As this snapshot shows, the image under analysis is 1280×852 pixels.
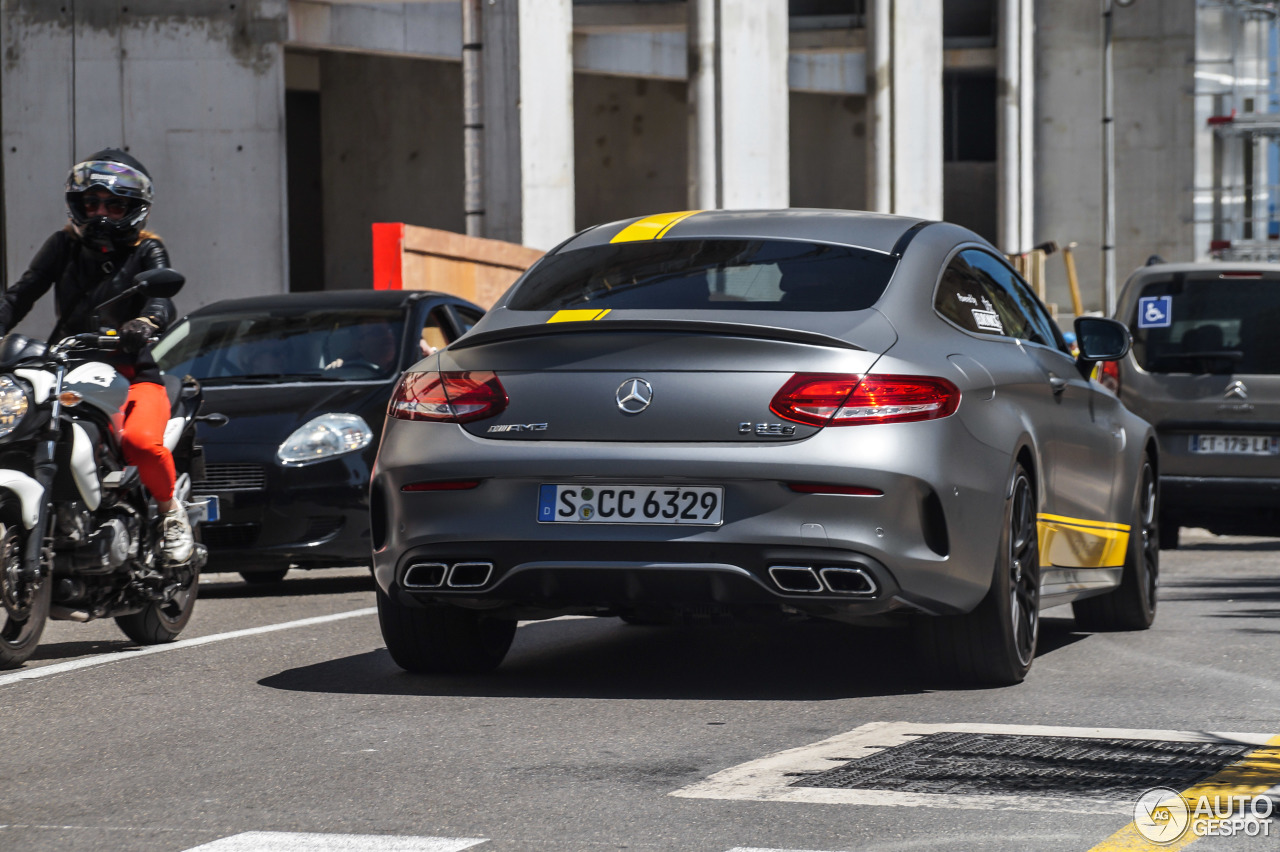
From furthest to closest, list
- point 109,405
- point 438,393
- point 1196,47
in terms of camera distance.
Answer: point 1196,47, point 109,405, point 438,393

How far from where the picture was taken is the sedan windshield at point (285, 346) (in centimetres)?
1078

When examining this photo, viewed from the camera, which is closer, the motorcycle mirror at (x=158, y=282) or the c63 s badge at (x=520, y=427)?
the c63 s badge at (x=520, y=427)

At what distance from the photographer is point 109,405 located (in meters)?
7.47

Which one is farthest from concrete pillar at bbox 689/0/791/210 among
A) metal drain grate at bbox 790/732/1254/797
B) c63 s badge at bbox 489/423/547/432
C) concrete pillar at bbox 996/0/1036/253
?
metal drain grate at bbox 790/732/1254/797

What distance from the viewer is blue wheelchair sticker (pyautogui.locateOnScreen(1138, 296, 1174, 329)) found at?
12.8 meters

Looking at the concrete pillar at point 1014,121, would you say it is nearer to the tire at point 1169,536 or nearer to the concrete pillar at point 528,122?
the concrete pillar at point 528,122

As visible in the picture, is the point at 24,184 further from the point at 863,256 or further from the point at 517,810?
the point at 517,810

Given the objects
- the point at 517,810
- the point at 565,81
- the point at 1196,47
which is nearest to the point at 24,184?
the point at 565,81

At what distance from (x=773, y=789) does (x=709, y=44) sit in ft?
84.7

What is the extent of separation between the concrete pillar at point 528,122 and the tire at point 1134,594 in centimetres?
1759

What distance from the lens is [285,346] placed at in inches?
431

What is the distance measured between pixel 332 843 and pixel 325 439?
6.04 meters

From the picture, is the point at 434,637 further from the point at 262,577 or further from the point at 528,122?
the point at 528,122

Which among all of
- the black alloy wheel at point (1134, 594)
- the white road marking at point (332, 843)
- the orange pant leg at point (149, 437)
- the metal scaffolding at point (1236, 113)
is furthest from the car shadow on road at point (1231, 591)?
the metal scaffolding at point (1236, 113)
